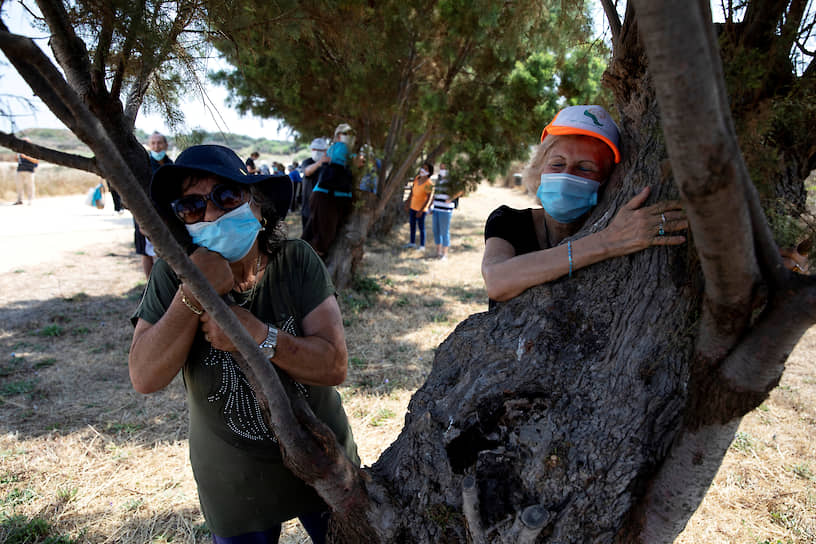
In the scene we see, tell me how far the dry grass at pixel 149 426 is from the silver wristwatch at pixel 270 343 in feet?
6.76

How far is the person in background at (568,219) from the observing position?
3.92 feet

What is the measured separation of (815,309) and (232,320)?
3.87 ft

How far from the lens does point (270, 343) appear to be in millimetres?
1420

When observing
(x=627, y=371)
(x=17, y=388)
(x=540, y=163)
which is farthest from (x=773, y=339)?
(x=17, y=388)

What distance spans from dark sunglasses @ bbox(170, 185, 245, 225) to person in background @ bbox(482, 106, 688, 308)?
0.86 metres

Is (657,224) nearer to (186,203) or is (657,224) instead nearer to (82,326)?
(186,203)

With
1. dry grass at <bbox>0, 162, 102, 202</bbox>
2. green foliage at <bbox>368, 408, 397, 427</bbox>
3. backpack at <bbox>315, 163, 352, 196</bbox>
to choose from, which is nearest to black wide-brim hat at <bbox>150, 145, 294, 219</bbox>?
green foliage at <bbox>368, 408, 397, 427</bbox>

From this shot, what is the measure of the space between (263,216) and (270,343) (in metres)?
0.53

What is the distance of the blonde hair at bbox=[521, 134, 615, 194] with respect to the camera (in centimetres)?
150

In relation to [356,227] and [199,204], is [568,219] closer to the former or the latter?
[199,204]

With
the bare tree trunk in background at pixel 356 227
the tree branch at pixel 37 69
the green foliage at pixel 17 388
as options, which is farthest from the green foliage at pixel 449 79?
the tree branch at pixel 37 69

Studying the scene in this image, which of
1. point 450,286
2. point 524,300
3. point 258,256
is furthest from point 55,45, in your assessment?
point 450,286

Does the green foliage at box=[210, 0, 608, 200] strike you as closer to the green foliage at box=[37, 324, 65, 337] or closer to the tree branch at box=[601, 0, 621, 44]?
the tree branch at box=[601, 0, 621, 44]

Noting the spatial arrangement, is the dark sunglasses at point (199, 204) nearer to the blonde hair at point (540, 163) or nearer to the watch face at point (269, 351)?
the watch face at point (269, 351)
